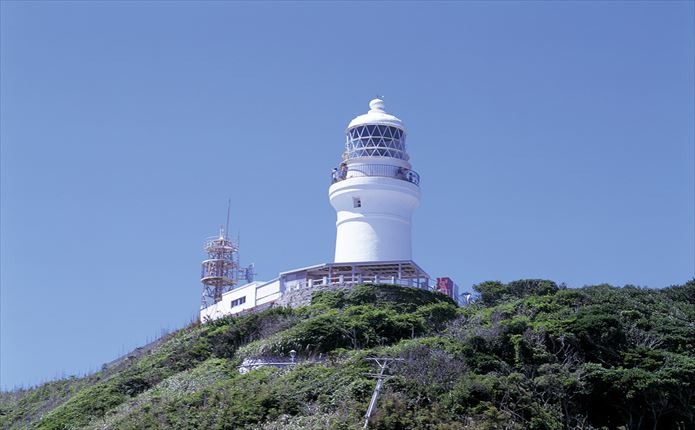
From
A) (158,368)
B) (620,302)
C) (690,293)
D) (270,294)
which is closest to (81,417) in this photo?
(158,368)

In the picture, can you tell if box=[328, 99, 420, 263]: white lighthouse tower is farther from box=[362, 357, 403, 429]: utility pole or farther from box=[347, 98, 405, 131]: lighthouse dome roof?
box=[362, 357, 403, 429]: utility pole

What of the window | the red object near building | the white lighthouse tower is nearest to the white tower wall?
the white lighthouse tower

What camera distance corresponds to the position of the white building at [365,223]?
41219mm

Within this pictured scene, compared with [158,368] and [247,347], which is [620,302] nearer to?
[247,347]

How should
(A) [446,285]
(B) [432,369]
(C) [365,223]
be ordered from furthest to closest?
(C) [365,223]
(A) [446,285]
(B) [432,369]

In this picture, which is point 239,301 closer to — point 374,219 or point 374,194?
point 374,219

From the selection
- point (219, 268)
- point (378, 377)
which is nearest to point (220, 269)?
point (219, 268)

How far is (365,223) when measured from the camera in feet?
141

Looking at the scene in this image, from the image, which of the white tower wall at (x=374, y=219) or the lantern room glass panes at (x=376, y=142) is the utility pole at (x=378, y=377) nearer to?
the white tower wall at (x=374, y=219)

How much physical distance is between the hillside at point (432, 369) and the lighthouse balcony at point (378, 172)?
20.4 ft

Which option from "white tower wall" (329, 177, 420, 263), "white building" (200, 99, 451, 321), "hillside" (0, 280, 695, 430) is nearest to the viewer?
"hillside" (0, 280, 695, 430)

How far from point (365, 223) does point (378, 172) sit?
6.78ft

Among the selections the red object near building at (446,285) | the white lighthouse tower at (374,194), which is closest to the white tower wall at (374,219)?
the white lighthouse tower at (374,194)

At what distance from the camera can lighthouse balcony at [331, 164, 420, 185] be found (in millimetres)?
43875
